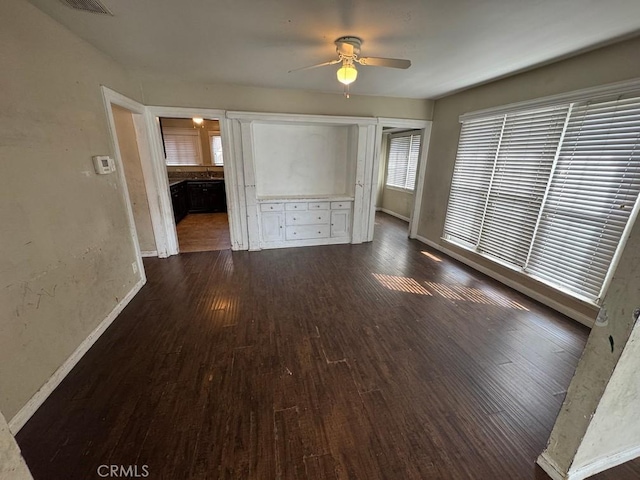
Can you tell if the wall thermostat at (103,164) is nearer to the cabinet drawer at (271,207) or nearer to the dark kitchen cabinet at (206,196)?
the cabinet drawer at (271,207)

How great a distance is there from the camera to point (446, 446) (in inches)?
57.0

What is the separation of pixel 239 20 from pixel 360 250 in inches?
135

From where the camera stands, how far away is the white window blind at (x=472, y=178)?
3.52 metres

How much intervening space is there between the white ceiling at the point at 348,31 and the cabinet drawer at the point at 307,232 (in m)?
2.38

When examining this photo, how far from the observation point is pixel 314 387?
1.80m

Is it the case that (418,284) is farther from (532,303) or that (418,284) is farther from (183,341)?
(183,341)

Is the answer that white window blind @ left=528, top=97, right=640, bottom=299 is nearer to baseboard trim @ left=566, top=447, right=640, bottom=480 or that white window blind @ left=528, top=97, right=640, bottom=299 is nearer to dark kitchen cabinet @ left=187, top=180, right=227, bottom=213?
baseboard trim @ left=566, top=447, right=640, bottom=480

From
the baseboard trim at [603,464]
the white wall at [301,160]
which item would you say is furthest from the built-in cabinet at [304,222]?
the baseboard trim at [603,464]

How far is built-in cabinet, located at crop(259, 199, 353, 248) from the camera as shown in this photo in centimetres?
446

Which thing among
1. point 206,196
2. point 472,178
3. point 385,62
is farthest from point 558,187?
point 206,196

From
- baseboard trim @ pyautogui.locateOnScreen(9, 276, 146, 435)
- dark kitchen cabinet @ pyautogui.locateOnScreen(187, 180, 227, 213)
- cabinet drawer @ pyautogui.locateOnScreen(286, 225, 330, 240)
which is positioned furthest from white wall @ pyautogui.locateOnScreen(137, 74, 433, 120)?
dark kitchen cabinet @ pyautogui.locateOnScreen(187, 180, 227, 213)

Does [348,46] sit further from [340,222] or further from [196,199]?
[196,199]

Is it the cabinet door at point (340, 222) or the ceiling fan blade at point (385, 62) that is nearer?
the ceiling fan blade at point (385, 62)

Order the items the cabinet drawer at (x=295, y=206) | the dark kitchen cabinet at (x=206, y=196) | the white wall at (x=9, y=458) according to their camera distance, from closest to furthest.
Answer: the white wall at (x=9, y=458), the cabinet drawer at (x=295, y=206), the dark kitchen cabinet at (x=206, y=196)
